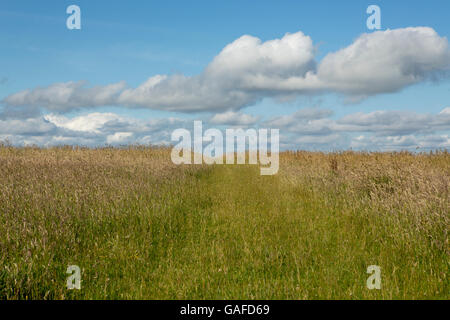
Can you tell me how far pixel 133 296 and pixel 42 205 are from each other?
402cm

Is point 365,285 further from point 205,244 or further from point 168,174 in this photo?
point 168,174

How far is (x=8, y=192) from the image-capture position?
8.09 meters

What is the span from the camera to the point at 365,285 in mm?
4824

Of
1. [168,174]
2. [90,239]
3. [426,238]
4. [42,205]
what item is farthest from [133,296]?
[168,174]

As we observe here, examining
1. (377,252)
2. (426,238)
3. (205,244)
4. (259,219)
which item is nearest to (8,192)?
(205,244)

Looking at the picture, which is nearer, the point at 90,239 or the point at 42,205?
the point at 90,239

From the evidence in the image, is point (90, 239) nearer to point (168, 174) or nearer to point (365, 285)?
point (365, 285)

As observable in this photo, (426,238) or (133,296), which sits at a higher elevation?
(426,238)
